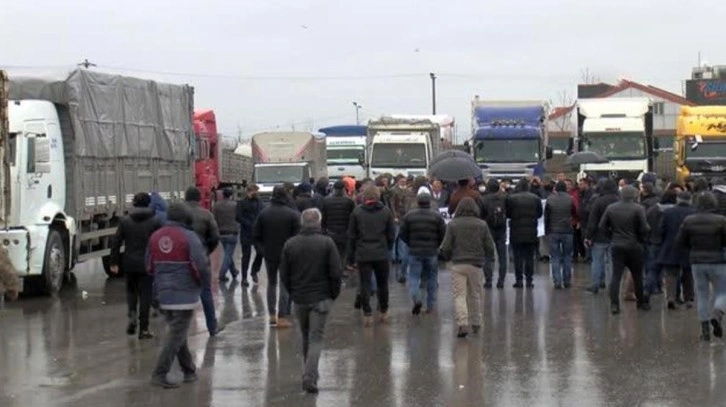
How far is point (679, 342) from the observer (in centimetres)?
1273

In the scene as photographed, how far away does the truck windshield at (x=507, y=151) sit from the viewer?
3409 cm

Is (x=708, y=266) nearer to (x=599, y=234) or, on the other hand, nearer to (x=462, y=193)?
(x=599, y=234)

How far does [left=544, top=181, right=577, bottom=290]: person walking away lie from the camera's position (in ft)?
59.3

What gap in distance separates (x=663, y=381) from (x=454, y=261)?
3518mm

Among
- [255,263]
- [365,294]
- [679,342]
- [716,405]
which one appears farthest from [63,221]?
[716,405]

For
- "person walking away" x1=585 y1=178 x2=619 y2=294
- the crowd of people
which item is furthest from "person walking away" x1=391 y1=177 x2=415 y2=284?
"person walking away" x1=585 y1=178 x2=619 y2=294

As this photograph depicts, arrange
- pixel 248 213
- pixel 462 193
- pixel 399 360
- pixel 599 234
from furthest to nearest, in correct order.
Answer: pixel 248 213
pixel 462 193
pixel 599 234
pixel 399 360

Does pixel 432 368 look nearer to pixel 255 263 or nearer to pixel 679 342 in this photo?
pixel 679 342

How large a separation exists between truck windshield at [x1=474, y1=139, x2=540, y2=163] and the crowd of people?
1447cm

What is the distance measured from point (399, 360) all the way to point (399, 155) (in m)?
25.5

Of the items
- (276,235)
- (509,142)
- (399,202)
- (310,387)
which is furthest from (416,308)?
(509,142)

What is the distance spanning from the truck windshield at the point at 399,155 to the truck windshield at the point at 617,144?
5414 millimetres

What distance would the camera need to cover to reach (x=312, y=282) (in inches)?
404

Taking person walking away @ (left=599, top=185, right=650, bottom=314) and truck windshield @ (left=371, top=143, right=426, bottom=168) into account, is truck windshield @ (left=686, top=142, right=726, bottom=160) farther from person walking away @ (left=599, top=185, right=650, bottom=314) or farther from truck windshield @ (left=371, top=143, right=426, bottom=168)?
person walking away @ (left=599, top=185, right=650, bottom=314)
